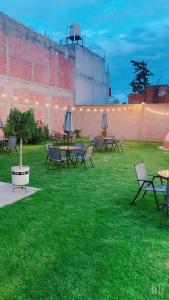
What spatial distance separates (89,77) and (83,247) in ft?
70.2

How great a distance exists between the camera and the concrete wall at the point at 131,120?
58.0 feet

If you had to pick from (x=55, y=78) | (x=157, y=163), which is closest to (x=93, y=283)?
(x=157, y=163)

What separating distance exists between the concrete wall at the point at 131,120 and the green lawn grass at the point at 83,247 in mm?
12429

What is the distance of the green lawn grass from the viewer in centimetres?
276

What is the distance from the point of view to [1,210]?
4.79 metres

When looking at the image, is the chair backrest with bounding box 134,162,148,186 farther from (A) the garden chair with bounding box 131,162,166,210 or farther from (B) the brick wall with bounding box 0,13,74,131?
(B) the brick wall with bounding box 0,13,74,131

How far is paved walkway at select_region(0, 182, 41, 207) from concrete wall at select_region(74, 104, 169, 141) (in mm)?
13177

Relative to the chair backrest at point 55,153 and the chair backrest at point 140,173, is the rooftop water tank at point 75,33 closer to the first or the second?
the chair backrest at point 55,153

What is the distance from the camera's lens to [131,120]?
18688 millimetres

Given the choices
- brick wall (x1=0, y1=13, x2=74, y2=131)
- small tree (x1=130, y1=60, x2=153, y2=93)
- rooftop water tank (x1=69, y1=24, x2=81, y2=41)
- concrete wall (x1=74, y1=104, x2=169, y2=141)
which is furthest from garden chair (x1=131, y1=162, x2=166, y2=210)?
small tree (x1=130, y1=60, x2=153, y2=93)

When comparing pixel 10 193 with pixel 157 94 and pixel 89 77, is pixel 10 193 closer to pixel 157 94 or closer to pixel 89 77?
pixel 157 94

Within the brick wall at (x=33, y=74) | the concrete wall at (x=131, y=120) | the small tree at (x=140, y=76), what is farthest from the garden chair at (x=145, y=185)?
the small tree at (x=140, y=76)

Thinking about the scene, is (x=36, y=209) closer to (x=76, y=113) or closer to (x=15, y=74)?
(x=15, y=74)

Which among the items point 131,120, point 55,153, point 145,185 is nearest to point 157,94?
point 131,120
